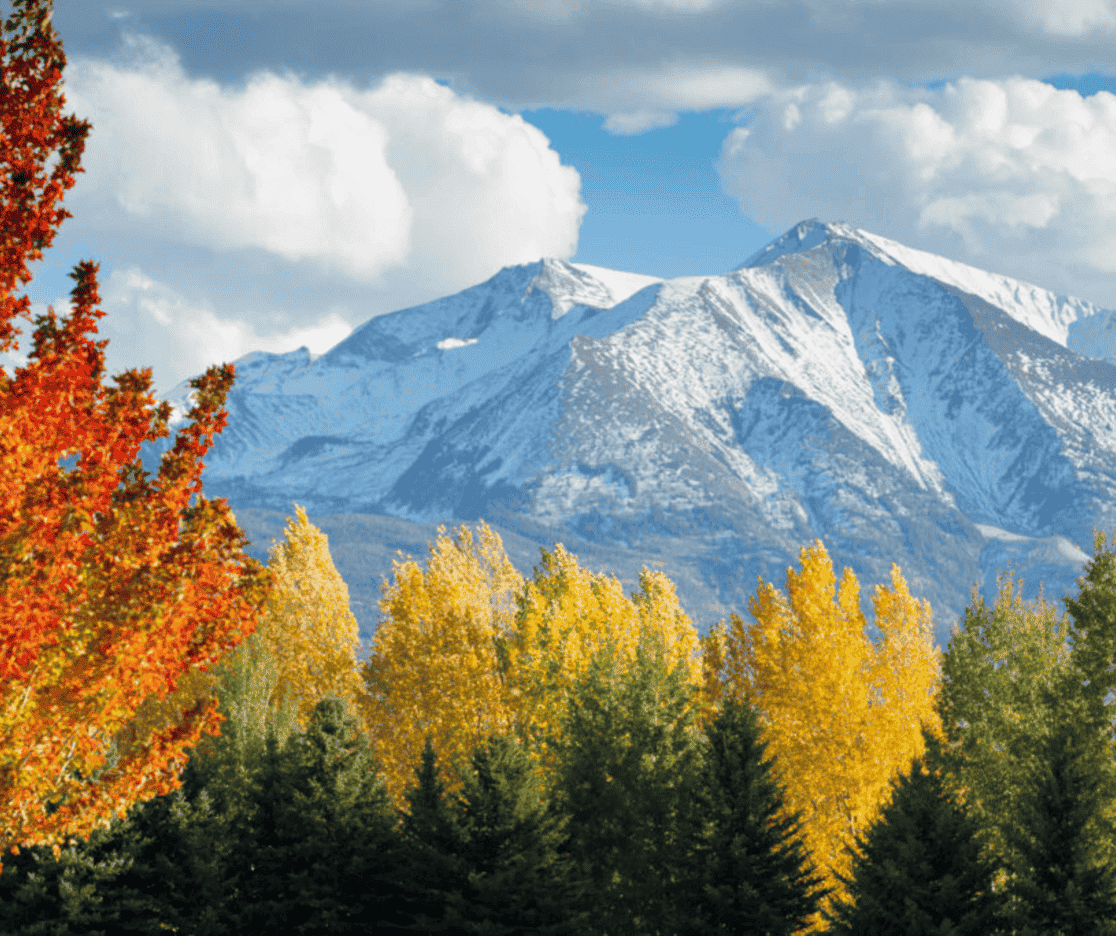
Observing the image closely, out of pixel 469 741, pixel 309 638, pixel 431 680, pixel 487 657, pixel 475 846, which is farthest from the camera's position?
pixel 309 638

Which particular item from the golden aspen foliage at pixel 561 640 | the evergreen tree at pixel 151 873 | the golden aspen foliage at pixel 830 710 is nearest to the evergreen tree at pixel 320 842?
the evergreen tree at pixel 151 873

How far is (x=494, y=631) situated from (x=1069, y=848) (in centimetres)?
3029

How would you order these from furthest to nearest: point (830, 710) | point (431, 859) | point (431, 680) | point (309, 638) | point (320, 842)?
point (309, 638)
point (431, 680)
point (830, 710)
point (320, 842)
point (431, 859)

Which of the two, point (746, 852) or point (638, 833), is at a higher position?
point (638, 833)

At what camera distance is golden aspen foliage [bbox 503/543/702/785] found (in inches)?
1940

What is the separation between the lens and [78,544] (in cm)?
1648

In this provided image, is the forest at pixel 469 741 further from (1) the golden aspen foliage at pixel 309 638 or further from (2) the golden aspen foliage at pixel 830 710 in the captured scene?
(1) the golden aspen foliage at pixel 309 638

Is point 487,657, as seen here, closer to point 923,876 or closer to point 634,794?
point 634,794

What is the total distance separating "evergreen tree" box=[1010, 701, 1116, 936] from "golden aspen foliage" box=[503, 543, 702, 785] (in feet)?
57.5

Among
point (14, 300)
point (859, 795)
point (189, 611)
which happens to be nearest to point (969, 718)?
point (859, 795)

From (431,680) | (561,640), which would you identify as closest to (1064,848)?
(561,640)

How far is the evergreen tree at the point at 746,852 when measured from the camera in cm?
3703

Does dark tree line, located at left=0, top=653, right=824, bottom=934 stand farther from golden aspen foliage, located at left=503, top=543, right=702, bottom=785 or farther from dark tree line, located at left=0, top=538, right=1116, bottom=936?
golden aspen foliage, located at left=503, top=543, right=702, bottom=785

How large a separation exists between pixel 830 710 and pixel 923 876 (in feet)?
45.4
